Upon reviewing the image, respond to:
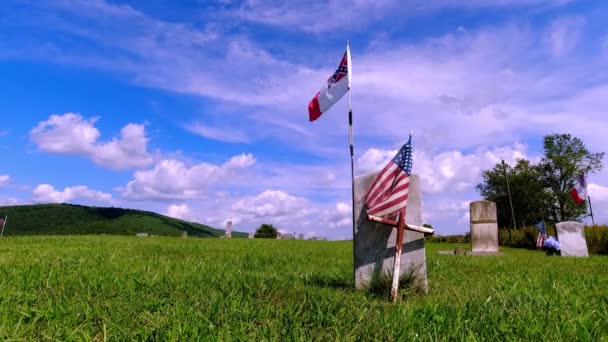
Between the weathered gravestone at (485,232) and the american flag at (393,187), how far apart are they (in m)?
12.9

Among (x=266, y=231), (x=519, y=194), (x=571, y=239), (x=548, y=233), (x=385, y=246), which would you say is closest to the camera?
(x=385, y=246)

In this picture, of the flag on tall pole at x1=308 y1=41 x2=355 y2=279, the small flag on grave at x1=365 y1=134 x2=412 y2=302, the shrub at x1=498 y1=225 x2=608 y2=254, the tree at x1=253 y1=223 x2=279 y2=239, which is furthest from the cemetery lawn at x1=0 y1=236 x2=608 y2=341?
the tree at x1=253 y1=223 x2=279 y2=239

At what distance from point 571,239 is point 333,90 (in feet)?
46.6

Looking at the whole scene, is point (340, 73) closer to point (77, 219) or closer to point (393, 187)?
point (393, 187)

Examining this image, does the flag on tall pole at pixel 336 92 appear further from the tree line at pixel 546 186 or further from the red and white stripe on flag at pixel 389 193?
the tree line at pixel 546 186

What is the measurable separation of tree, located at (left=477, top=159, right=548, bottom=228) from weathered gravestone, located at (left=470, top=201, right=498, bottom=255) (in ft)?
127

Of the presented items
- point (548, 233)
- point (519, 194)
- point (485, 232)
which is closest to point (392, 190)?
point (485, 232)

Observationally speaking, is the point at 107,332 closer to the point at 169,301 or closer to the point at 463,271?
the point at 169,301

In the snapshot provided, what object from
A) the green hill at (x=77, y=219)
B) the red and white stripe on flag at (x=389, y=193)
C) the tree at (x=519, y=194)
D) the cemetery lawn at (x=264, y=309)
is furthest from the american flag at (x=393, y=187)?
the tree at (x=519, y=194)

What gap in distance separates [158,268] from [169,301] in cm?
230

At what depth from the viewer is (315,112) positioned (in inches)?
265

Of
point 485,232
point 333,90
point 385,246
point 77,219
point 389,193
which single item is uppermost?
point 333,90

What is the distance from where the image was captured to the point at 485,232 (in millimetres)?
16953

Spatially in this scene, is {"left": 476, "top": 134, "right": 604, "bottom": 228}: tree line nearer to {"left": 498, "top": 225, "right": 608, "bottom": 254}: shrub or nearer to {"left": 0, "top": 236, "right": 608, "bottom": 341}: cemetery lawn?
{"left": 498, "top": 225, "right": 608, "bottom": 254}: shrub
